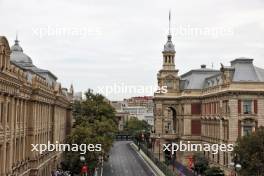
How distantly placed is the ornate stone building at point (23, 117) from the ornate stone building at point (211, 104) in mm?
25087

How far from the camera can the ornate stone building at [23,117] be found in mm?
34594

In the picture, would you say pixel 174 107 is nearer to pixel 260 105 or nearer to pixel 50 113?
pixel 260 105

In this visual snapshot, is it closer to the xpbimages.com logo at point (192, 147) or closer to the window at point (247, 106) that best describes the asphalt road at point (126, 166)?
the xpbimages.com logo at point (192, 147)

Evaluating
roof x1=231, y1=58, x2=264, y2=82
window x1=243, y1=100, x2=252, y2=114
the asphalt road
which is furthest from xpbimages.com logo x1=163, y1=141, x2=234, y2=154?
roof x1=231, y1=58, x2=264, y2=82

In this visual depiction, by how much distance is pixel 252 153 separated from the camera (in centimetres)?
4712

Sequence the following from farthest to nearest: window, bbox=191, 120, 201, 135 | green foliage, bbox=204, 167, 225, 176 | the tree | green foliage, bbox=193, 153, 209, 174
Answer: window, bbox=191, 120, 201, 135 < green foliage, bbox=193, 153, 209, 174 < green foliage, bbox=204, 167, 225, 176 < the tree

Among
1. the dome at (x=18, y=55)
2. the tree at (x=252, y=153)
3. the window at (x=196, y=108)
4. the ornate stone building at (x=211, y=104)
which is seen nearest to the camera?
the tree at (x=252, y=153)

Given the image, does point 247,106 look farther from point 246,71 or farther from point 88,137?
point 88,137

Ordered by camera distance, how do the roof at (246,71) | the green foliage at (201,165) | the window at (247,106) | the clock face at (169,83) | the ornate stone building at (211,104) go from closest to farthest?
the ornate stone building at (211,104) < the window at (247,106) < the roof at (246,71) < the green foliage at (201,165) < the clock face at (169,83)

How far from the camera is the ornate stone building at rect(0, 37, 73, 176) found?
34.6 metres

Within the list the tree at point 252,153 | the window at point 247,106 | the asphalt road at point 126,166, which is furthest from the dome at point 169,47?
the tree at point 252,153

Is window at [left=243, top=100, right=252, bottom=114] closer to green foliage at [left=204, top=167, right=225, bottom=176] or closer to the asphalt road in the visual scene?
green foliage at [left=204, top=167, right=225, bottom=176]

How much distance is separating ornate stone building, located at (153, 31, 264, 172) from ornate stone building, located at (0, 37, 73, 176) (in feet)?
82.3

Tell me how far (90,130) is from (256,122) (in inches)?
937
